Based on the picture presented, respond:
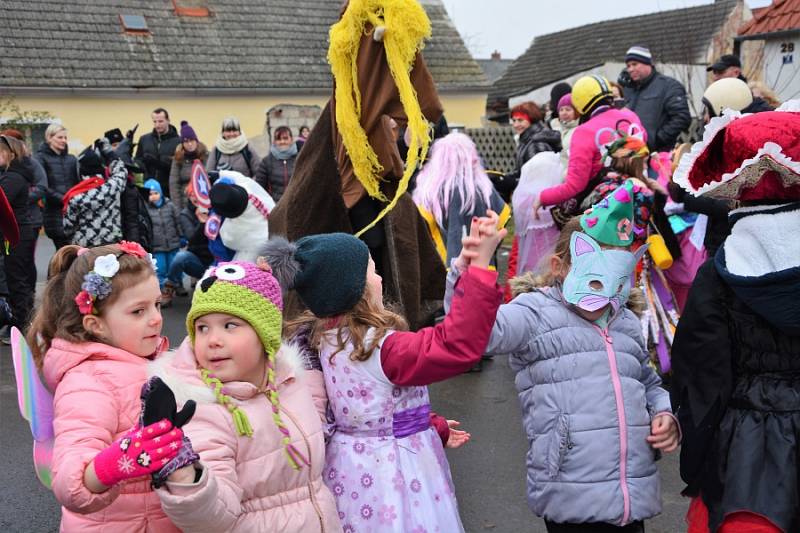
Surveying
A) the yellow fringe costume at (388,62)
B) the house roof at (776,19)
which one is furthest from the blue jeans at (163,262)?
the house roof at (776,19)

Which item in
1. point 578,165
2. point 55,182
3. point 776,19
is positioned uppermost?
point 776,19

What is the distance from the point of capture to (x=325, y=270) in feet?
9.42

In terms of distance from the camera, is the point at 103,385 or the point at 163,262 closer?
the point at 103,385

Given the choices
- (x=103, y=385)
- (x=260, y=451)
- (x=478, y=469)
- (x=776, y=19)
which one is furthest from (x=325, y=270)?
(x=776, y=19)

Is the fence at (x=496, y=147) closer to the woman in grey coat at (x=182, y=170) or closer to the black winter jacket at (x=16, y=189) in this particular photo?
the woman in grey coat at (x=182, y=170)

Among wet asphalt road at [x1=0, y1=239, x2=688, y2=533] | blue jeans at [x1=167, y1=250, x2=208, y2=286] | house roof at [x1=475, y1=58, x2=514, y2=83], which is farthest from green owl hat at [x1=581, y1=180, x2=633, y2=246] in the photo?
house roof at [x1=475, y1=58, x2=514, y2=83]

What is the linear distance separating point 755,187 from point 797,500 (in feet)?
3.06

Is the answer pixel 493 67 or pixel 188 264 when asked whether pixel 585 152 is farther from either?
pixel 493 67

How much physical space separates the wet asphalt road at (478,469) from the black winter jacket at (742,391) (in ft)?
5.51

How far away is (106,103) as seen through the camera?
787 inches

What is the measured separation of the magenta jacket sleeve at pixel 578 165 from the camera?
608cm

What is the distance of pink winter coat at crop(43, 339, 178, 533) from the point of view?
2465 millimetres

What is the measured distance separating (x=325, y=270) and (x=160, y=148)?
31.6ft

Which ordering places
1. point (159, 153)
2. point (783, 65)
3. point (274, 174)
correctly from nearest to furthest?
point (274, 174)
point (159, 153)
point (783, 65)
